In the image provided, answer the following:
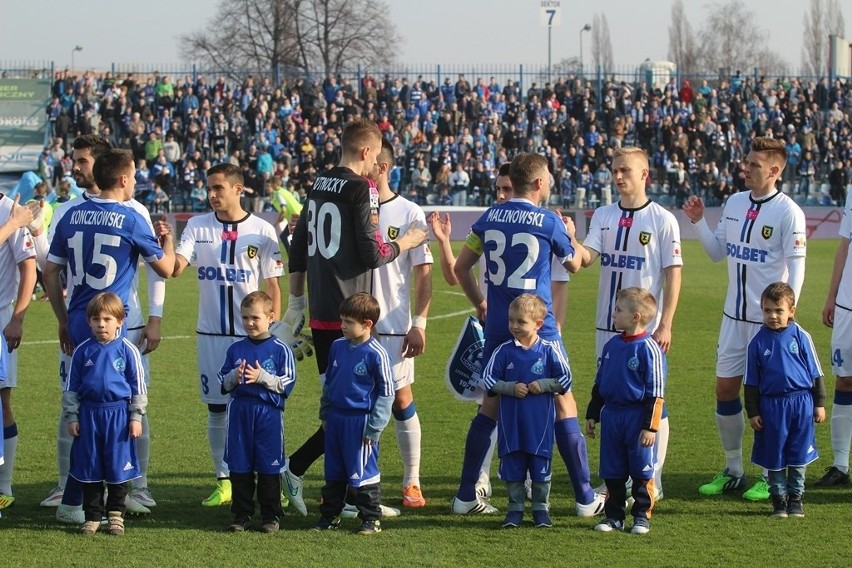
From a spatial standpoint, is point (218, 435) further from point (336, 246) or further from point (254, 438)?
point (336, 246)

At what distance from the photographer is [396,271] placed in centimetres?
725

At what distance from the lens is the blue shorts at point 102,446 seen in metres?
6.55

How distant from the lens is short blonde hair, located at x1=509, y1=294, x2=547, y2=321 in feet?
21.5

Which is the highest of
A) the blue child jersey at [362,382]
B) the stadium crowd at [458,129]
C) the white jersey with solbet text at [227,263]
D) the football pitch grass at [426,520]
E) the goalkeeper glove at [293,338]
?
the stadium crowd at [458,129]

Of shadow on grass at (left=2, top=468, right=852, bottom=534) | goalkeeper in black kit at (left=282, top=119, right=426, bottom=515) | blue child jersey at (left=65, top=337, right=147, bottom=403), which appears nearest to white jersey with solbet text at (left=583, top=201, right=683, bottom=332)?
shadow on grass at (left=2, top=468, right=852, bottom=534)

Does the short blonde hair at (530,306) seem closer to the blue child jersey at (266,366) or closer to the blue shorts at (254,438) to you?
the blue child jersey at (266,366)

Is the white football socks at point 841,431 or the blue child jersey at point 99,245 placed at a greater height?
the blue child jersey at point 99,245

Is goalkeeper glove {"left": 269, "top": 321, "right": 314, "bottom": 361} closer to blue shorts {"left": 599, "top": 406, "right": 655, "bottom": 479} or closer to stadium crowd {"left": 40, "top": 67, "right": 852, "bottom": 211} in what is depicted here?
blue shorts {"left": 599, "top": 406, "right": 655, "bottom": 479}

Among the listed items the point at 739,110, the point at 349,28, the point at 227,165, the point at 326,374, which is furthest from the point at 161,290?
the point at 349,28

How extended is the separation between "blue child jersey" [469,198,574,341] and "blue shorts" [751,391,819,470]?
1442mm

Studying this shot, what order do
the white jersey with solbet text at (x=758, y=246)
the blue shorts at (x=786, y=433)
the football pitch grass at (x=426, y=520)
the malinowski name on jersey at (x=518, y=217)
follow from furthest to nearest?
the white jersey with solbet text at (x=758, y=246)
the blue shorts at (x=786, y=433)
the malinowski name on jersey at (x=518, y=217)
the football pitch grass at (x=426, y=520)

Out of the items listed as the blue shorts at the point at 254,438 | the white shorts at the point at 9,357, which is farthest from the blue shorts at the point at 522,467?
the white shorts at the point at 9,357

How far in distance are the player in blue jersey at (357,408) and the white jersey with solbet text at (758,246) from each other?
2568 mm

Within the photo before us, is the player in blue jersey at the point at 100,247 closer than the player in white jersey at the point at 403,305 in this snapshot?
Yes
